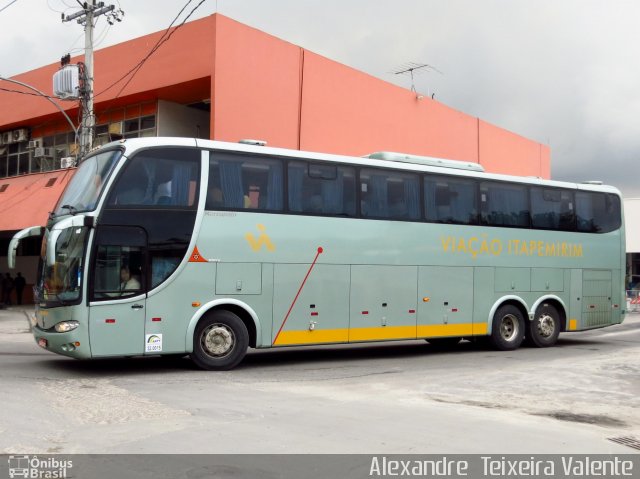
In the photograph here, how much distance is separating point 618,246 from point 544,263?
288cm

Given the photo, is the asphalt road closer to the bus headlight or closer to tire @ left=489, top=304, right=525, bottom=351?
the bus headlight

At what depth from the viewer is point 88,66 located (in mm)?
20359

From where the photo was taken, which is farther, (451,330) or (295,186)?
(451,330)

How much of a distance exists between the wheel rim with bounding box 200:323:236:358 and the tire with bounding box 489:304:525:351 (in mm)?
6640

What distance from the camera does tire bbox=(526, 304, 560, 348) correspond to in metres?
16.6

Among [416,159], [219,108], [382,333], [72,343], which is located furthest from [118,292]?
[219,108]

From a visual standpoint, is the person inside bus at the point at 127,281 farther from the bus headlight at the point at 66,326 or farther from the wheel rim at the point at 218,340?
the wheel rim at the point at 218,340

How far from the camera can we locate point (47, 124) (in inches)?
1171

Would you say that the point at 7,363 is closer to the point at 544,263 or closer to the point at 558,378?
the point at 558,378

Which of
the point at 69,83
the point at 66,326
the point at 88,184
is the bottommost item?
the point at 66,326

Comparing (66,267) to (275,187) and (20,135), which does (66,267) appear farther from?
(20,135)

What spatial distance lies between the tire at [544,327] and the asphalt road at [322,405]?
1656mm
